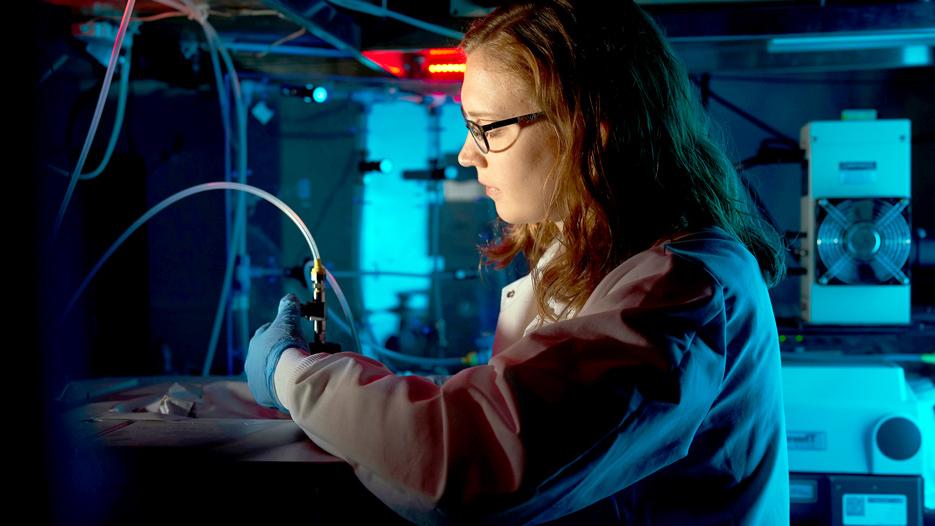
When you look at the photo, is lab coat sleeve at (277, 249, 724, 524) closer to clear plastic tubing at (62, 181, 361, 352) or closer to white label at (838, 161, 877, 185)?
clear plastic tubing at (62, 181, 361, 352)

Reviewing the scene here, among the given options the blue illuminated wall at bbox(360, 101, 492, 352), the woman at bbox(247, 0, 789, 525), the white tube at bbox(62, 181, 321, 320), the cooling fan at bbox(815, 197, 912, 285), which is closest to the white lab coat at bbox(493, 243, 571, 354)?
the woman at bbox(247, 0, 789, 525)

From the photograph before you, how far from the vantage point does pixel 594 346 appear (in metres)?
0.64

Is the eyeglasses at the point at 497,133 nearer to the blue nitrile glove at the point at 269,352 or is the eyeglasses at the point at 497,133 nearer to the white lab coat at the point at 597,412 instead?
the white lab coat at the point at 597,412

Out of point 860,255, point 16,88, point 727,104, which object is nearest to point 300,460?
point 16,88

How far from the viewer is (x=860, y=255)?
2.03 meters

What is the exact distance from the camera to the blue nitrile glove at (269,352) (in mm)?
918

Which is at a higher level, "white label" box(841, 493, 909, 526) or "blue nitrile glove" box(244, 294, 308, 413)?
"blue nitrile glove" box(244, 294, 308, 413)

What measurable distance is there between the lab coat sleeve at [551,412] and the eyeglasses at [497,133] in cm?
33

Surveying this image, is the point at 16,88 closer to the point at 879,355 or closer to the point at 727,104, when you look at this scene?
the point at 879,355

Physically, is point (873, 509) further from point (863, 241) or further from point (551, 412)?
point (551, 412)

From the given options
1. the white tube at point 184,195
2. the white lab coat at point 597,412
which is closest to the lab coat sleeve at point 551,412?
the white lab coat at point 597,412

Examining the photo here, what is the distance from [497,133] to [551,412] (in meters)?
0.49

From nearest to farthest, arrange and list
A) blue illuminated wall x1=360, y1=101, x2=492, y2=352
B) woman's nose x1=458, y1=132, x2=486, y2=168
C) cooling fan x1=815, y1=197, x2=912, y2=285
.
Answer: woman's nose x1=458, y1=132, x2=486, y2=168, cooling fan x1=815, y1=197, x2=912, y2=285, blue illuminated wall x1=360, y1=101, x2=492, y2=352

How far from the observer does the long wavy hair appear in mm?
878
